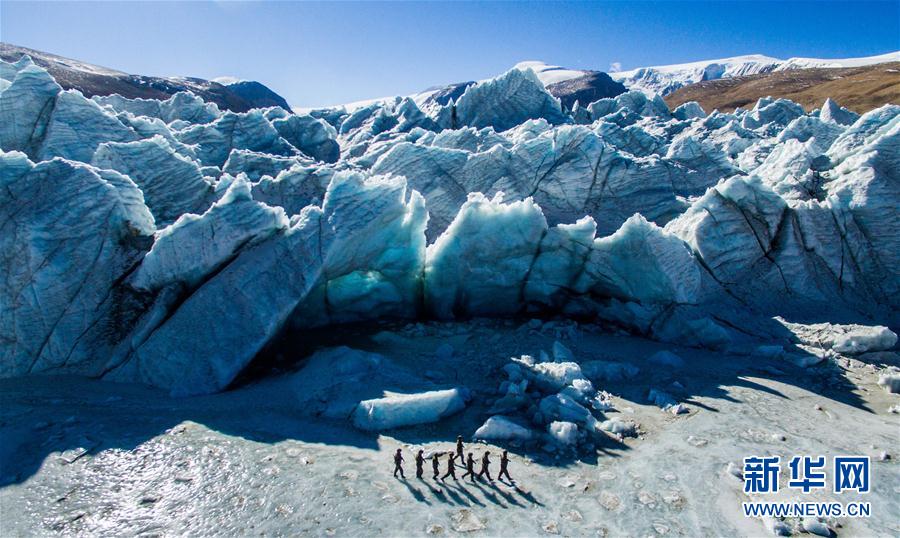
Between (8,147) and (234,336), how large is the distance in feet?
46.9

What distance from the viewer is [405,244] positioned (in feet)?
48.0

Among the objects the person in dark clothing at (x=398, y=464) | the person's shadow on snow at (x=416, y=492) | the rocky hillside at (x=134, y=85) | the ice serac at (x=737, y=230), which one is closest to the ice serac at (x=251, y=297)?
the person in dark clothing at (x=398, y=464)

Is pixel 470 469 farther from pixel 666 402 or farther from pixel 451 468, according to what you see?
pixel 666 402

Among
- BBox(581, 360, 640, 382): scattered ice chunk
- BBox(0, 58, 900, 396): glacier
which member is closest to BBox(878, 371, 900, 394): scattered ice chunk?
BBox(0, 58, 900, 396): glacier

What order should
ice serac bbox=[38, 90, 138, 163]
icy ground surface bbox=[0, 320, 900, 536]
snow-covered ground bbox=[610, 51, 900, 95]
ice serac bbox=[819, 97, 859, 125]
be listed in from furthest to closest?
1. snow-covered ground bbox=[610, 51, 900, 95]
2. ice serac bbox=[819, 97, 859, 125]
3. ice serac bbox=[38, 90, 138, 163]
4. icy ground surface bbox=[0, 320, 900, 536]

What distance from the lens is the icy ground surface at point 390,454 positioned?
7023mm

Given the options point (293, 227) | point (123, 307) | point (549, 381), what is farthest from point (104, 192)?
point (549, 381)

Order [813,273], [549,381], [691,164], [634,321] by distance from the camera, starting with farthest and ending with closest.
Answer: [691,164]
[813,273]
[634,321]
[549,381]

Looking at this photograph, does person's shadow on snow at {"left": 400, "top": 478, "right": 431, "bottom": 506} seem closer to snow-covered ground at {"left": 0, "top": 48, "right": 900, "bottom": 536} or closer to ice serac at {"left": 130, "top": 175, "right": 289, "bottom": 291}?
snow-covered ground at {"left": 0, "top": 48, "right": 900, "bottom": 536}

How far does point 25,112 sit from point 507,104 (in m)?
29.8

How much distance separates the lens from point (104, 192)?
40.1 feet

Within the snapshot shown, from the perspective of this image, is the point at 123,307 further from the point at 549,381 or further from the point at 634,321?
the point at 634,321

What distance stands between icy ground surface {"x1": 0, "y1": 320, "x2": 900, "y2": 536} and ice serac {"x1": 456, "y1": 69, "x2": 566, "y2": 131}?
30.8 meters

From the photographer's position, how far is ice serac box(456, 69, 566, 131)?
Answer: 39.8m
